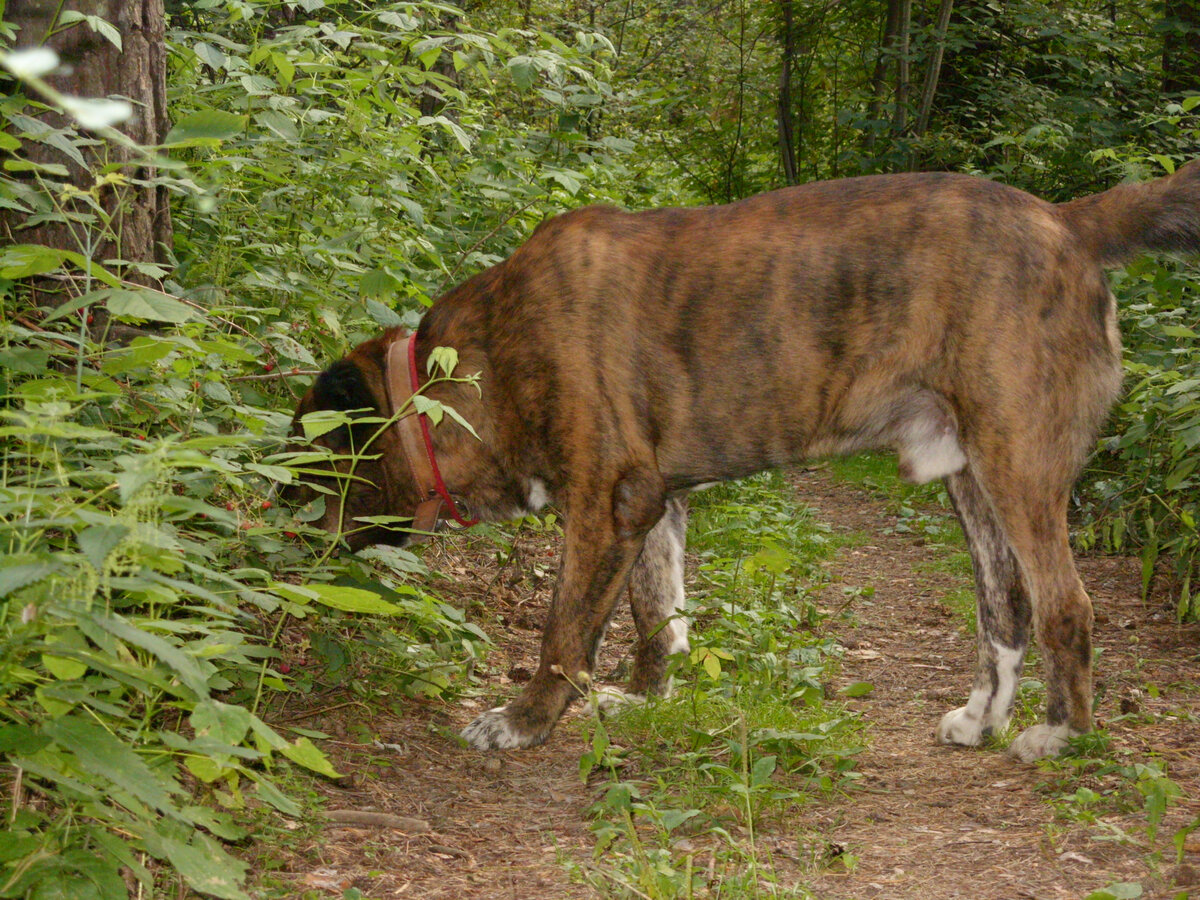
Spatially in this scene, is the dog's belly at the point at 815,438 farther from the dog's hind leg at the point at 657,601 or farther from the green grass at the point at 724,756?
the dog's hind leg at the point at 657,601

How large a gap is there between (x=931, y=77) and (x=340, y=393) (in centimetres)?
872

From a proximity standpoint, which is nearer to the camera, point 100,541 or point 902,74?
point 100,541

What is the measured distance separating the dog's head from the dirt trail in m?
0.73

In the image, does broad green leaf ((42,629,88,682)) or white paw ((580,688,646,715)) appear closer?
broad green leaf ((42,629,88,682))

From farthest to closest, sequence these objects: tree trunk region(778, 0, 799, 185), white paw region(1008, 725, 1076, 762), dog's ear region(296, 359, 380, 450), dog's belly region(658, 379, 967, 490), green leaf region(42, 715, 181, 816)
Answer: tree trunk region(778, 0, 799, 185), dog's ear region(296, 359, 380, 450), dog's belly region(658, 379, 967, 490), white paw region(1008, 725, 1076, 762), green leaf region(42, 715, 181, 816)

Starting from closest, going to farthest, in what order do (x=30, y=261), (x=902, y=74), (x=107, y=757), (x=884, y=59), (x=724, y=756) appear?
(x=107, y=757) → (x=30, y=261) → (x=724, y=756) → (x=902, y=74) → (x=884, y=59)

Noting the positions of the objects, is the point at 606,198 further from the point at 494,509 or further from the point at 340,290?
the point at 494,509

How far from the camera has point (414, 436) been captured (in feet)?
14.7

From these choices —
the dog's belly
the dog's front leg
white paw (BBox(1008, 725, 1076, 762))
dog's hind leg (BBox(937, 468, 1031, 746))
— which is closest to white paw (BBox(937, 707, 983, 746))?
dog's hind leg (BBox(937, 468, 1031, 746))

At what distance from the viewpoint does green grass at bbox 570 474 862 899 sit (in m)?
3.00

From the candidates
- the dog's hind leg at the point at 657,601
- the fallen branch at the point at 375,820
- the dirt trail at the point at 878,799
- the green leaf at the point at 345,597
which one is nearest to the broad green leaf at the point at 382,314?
the dog's hind leg at the point at 657,601

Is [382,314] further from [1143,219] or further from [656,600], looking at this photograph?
[1143,219]

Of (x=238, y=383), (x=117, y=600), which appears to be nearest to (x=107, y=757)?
(x=117, y=600)

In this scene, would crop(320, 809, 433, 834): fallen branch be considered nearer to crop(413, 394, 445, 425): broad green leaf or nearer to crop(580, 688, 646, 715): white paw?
crop(580, 688, 646, 715): white paw
